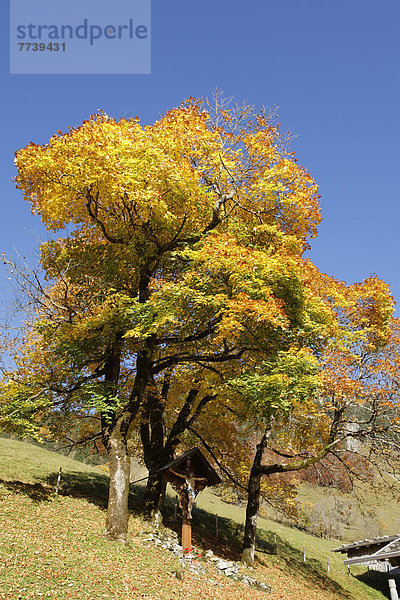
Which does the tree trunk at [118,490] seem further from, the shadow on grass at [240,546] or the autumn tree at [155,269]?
the shadow on grass at [240,546]

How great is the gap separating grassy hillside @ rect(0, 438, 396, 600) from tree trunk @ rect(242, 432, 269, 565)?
31.0 inches

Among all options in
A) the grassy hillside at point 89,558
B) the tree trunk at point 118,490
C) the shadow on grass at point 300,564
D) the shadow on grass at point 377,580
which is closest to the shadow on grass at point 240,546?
the shadow on grass at point 300,564

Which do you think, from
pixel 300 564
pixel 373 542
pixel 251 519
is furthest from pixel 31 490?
pixel 373 542

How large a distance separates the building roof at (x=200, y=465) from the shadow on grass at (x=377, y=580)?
15099 millimetres

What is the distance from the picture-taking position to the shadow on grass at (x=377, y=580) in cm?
2322

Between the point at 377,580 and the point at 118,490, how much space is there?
20138 mm

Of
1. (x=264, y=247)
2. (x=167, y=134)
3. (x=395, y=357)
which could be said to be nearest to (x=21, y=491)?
(x=264, y=247)

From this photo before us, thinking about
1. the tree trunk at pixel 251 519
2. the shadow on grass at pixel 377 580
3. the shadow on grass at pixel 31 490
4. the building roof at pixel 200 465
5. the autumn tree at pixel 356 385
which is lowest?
the shadow on grass at pixel 377 580

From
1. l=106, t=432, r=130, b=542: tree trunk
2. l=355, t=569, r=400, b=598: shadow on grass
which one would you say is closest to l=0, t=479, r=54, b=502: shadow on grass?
l=106, t=432, r=130, b=542: tree trunk

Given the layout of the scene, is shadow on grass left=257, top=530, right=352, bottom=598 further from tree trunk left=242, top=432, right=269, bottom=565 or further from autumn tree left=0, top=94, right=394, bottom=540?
autumn tree left=0, top=94, right=394, bottom=540

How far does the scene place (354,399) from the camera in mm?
15836

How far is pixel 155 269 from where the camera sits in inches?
648

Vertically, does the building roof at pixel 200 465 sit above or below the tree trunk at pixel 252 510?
above

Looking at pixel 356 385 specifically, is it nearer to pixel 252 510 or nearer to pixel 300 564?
pixel 252 510
